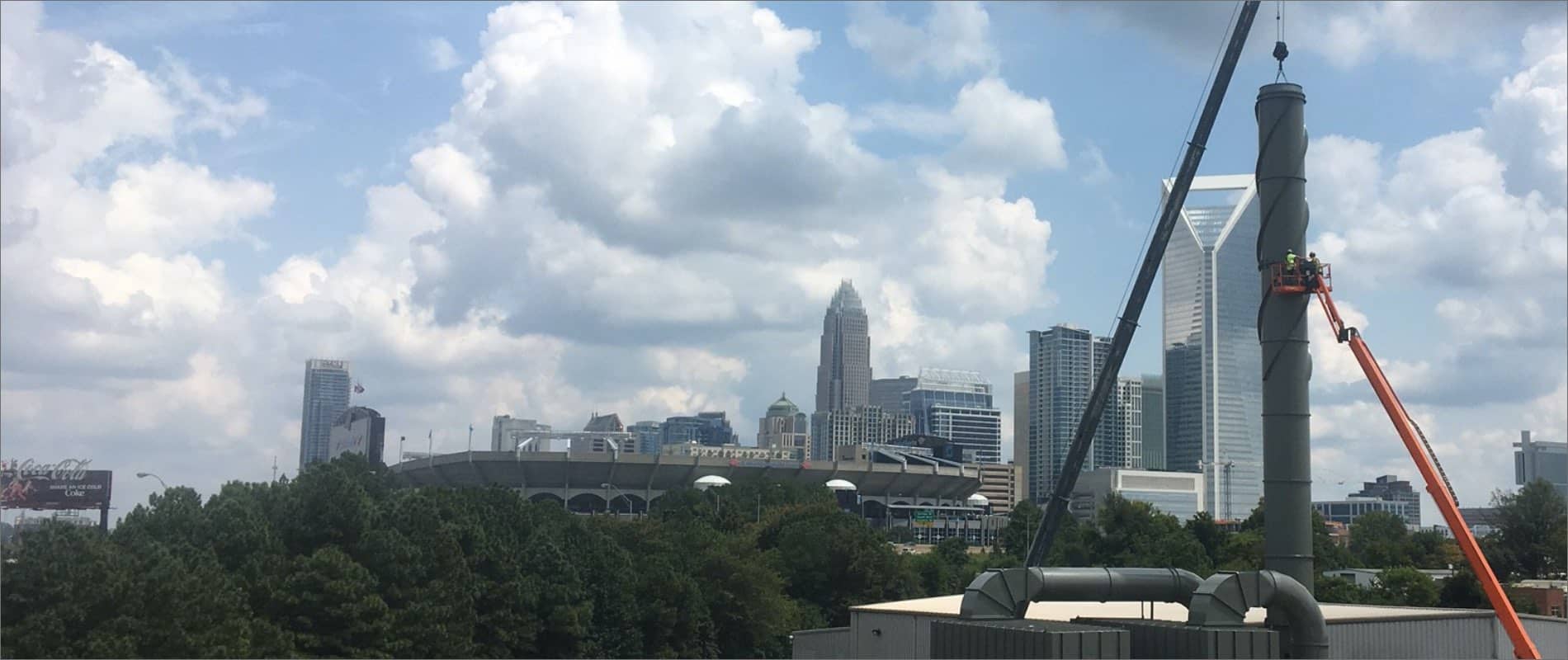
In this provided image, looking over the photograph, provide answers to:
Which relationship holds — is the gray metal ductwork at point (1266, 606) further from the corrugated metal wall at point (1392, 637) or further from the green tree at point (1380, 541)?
the green tree at point (1380, 541)

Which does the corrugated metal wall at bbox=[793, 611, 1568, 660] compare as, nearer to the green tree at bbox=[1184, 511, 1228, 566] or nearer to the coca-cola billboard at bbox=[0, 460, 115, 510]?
the green tree at bbox=[1184, 511, 1228, 566]

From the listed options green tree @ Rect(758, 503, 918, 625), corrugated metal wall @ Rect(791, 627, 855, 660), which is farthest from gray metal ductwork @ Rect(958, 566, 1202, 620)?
green tree @ Rect(758, 503, 918, 625)

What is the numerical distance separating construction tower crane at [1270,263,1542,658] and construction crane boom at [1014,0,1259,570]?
20.6m

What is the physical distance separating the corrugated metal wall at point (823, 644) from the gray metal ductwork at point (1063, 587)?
19620 mm

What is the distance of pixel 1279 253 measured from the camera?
4603 cm

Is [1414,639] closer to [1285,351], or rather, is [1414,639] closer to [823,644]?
[1285,351]

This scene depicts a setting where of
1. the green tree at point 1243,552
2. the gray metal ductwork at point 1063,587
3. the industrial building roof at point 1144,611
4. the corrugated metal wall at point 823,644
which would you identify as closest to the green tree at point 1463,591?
the green tree at point 1243,552

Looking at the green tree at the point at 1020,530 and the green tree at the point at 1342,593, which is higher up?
the green tree at the point at 1020,530

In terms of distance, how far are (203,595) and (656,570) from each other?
112 ft

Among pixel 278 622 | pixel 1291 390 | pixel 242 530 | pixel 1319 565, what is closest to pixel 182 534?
pixel 242 530

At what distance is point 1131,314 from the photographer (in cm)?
7369

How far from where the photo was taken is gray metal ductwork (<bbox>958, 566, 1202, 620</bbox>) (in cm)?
3559

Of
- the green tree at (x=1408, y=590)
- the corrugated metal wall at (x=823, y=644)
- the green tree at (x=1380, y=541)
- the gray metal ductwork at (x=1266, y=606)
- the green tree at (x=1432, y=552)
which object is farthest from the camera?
the green tree at (x=1432, y=552)

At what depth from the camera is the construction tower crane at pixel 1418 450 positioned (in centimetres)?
4559
